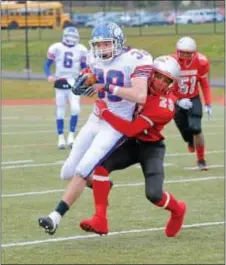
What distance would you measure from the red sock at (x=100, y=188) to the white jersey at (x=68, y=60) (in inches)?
274

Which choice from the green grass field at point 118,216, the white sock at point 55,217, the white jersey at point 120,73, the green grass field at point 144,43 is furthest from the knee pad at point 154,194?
the green grass field at point 144,43

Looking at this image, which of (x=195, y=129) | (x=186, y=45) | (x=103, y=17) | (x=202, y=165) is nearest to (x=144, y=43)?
(x=103, y=17)

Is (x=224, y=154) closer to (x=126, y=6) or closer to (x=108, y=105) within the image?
(x=108, y=105)

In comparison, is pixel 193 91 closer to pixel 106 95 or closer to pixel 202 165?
pixel 202 165

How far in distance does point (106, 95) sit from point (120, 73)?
0.21 m

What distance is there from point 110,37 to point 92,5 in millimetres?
44452

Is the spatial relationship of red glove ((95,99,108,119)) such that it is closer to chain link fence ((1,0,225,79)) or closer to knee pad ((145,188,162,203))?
knee pad ((145,188,162,203))

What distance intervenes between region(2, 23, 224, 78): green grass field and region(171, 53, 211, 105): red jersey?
21510 mm

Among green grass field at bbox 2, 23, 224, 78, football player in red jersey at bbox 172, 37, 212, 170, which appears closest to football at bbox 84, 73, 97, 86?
football player in red jersey at bbox 172, 37, 212, 170

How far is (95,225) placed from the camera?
22.1 ft

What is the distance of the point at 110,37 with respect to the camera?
710 centimetres

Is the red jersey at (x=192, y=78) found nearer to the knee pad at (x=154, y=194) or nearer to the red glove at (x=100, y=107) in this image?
the red glove at (x=100, y=107)

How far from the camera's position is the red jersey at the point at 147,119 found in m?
7.07

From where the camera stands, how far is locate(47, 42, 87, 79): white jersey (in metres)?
13.9
